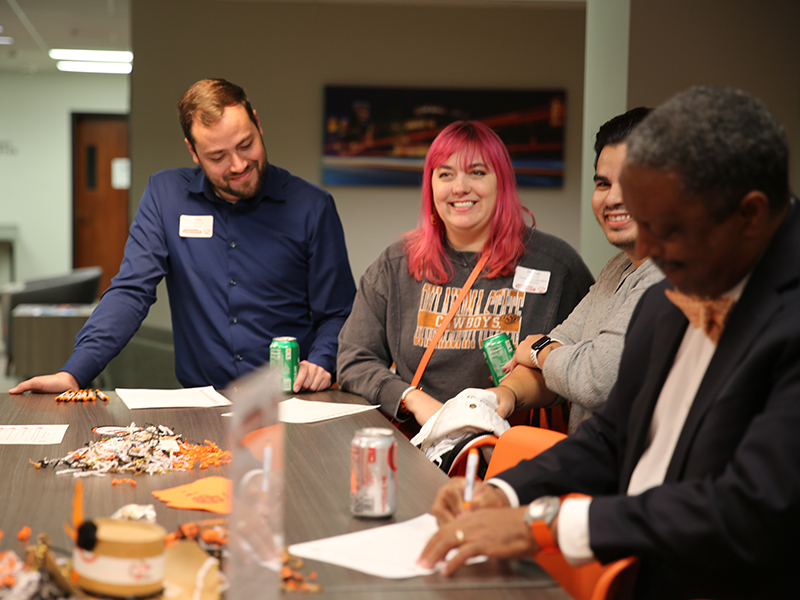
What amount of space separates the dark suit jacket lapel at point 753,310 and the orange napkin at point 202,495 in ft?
2.58

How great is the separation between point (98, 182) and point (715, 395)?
1128 centimetres

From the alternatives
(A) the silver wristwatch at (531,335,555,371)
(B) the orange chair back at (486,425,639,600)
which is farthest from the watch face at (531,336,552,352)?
(B) the orange chair back at (486,425,639,600)

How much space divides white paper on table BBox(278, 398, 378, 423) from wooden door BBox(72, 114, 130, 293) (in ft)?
31.5

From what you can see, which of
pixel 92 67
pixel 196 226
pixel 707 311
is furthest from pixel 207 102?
pixel 92 67

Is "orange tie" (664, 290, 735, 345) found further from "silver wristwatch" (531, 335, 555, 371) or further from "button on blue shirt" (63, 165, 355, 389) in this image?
"button on blue shirt" (63, 165, 355, 389)

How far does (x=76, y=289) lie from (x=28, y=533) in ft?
24.0

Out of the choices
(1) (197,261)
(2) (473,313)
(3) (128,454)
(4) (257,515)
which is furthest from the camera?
(1) (197,261)

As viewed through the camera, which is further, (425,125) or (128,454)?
(425,125)

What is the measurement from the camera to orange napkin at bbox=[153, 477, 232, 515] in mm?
1345

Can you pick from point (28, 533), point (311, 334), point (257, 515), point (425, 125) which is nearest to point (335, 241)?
point (311, 334)

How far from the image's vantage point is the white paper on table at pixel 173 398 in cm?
220

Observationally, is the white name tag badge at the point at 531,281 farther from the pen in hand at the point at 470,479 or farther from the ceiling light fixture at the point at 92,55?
the ceiling light fixture at the point at 92,55

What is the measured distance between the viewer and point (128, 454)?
1627mm

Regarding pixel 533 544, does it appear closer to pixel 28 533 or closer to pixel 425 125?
pixel 28 533
